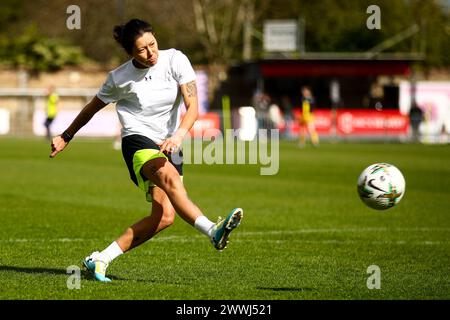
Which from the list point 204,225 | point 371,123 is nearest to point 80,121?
point 204,225

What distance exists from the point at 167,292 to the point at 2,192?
10.8 metres

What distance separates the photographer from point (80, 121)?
28.7 ft

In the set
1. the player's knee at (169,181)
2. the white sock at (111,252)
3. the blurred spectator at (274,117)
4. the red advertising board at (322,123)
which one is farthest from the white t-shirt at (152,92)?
the red advertising board at (322,123)

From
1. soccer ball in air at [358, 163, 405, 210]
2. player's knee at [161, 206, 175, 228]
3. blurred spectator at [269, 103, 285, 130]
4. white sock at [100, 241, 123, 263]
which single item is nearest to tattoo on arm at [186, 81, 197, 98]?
player's knee at [161, 206, 175, 228]

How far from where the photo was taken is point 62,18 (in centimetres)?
7188

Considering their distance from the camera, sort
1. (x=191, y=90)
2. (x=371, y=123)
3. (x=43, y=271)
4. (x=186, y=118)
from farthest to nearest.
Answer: (x=371, y=123) → (x=43, y=271) → (x=191, y=90) → (x=186, y=118)

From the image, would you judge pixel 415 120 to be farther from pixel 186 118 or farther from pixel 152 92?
pixel 186 118

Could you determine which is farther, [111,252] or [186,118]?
[111,252]

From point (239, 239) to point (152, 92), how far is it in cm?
404

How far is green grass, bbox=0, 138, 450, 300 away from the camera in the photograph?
26.8ft

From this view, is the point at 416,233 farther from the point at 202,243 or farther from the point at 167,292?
the point at 167,292

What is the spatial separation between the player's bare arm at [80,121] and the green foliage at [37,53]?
163 ft
